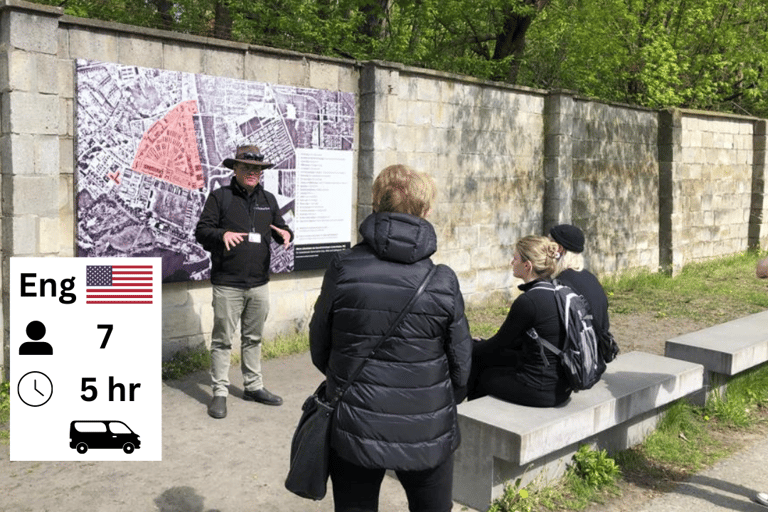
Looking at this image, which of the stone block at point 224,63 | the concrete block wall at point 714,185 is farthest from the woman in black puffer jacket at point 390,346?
the concrete block wall at point 714,185

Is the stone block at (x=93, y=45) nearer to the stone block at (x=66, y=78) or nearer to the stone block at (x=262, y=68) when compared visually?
the stone block at (x=66, y=78)

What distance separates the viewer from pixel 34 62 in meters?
6.22

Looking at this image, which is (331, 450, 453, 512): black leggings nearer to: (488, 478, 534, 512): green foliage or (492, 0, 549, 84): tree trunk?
(488, 478, 534, 512): green foliage

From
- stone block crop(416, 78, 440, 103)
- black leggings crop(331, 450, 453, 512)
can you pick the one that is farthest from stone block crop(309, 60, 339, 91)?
black leggings crop(331, 450, 453, 512)

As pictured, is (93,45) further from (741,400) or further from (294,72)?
(741,400)

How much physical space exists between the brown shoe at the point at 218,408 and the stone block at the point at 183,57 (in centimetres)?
285

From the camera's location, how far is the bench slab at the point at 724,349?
6445mm

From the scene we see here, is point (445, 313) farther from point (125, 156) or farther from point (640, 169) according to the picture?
point (640, 169)

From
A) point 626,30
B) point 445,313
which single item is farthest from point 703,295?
point 445,313

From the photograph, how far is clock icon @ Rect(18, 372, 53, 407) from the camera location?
543 centimetres

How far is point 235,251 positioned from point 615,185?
26.9 feet

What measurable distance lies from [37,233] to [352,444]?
4.17 meters

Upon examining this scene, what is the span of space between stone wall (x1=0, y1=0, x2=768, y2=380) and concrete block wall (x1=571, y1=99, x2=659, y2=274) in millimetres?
31

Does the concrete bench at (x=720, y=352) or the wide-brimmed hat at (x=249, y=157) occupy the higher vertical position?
the wide-brimmed hat at (x=249, y=157)
